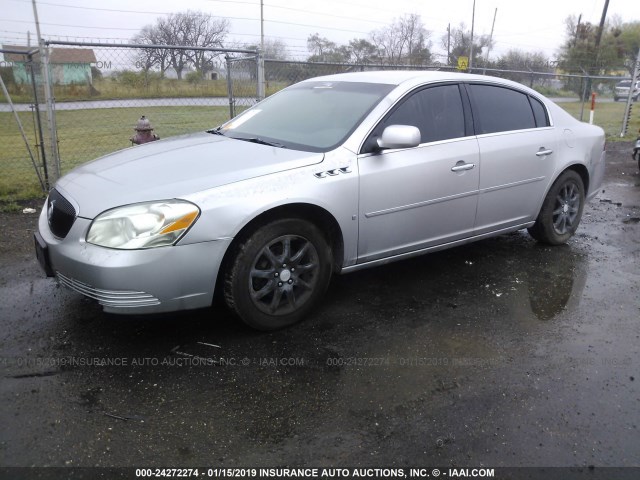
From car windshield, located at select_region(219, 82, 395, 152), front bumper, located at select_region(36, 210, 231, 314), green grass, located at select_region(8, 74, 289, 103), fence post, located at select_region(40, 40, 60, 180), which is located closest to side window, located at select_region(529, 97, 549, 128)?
car windshield, located at select_region(219, 82, 395, 152)

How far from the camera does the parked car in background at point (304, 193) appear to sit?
3129mm

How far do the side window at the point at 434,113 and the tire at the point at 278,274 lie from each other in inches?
43.9

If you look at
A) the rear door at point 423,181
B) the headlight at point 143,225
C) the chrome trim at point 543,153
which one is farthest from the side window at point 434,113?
the headlight at point 143,225

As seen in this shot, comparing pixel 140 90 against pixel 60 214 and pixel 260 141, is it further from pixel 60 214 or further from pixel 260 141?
pixel 60 214

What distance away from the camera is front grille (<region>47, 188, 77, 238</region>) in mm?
3308

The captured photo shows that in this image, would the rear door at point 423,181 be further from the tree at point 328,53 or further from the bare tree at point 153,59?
the tree at point 328,53

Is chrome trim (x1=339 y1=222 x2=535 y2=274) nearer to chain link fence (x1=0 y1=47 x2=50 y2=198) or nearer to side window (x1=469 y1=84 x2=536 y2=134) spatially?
side window (x1=469 y1=84 x2=536 y2=134)

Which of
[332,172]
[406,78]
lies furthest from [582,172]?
[332,172]

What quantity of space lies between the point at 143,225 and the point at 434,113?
246 cm

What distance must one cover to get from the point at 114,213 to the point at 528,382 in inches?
100

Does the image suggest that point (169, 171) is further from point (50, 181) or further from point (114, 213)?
point (50, 181)

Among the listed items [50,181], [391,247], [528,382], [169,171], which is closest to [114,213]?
[169,171]

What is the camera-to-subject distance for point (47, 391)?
2.95 meters

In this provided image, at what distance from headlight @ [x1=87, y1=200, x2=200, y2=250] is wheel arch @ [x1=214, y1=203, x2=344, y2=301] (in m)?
0.35
